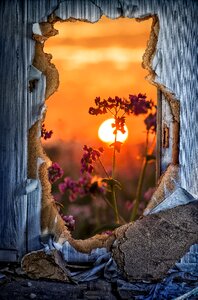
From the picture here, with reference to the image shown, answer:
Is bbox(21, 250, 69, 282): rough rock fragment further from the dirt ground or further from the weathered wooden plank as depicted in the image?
the weathered wooden plank

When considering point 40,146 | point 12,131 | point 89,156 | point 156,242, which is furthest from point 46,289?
point 89,156

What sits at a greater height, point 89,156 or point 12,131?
point 12,131

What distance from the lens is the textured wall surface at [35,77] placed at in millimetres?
5453

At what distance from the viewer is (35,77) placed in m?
5.50

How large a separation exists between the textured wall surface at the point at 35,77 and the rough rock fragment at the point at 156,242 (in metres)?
0.25

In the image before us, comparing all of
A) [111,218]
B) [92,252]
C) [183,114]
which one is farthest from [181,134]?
[111,218]

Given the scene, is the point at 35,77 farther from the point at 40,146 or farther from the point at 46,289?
the point at 46,289

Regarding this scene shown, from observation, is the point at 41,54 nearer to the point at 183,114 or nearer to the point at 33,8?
the point at 33,8

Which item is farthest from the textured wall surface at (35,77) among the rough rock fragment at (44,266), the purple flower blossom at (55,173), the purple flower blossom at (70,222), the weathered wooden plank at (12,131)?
the purple flower blossom at (55,173)

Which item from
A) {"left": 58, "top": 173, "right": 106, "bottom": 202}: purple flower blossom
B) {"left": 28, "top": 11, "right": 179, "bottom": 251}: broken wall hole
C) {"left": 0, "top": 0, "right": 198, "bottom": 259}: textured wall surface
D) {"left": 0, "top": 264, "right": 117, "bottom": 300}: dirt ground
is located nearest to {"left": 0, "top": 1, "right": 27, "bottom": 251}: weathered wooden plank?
{"left": 0, "top": 0, "right": 198, "bottom": 259}: textured wall surface

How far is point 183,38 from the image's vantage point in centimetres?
548

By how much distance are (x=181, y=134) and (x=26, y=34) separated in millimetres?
1467

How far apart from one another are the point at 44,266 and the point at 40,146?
96 centimetres

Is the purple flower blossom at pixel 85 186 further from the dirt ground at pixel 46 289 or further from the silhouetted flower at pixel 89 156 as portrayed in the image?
the dirt ground at pixel 46 289
